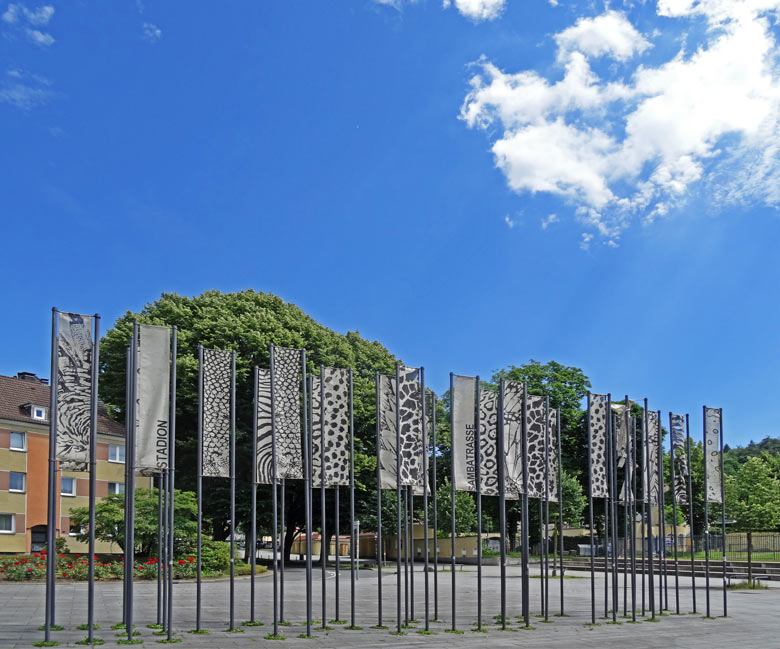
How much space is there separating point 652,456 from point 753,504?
1382 centimetres

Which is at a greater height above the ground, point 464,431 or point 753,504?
point 464,431

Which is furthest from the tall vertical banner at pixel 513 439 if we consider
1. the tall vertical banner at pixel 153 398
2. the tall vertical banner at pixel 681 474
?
the tall vertical banner at pixel 153 398

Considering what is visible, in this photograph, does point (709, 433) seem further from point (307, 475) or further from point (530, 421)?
point (307, 475)

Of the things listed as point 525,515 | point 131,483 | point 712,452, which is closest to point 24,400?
point 131,483

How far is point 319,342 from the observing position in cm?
4422

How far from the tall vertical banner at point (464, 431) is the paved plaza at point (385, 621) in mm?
3381

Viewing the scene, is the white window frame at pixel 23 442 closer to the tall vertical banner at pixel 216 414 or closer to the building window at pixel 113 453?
the building window at pixel 113 453

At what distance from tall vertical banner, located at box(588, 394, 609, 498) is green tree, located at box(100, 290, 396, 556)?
19696mm

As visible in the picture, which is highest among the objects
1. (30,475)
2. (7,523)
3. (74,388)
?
(74,388)

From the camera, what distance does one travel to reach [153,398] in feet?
53.1

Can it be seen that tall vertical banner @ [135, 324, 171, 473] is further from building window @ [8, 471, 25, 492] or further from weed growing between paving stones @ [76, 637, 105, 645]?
building window @ [8, 471, 25, 492]

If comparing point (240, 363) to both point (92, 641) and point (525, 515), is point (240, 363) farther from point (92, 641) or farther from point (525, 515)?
point (92, 641)

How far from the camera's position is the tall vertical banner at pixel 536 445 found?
20.0 metres

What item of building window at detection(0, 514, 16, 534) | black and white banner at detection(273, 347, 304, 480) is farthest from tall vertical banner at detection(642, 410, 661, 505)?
building window at detection(0, 514, 16, 534)
